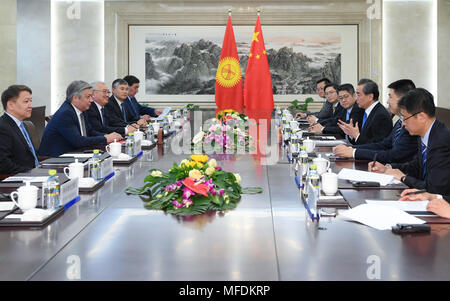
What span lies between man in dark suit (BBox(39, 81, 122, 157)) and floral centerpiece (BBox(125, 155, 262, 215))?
2.37 metres

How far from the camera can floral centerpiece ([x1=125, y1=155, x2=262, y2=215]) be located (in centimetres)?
265

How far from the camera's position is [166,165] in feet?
13.3

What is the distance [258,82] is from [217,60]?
108 centimetres

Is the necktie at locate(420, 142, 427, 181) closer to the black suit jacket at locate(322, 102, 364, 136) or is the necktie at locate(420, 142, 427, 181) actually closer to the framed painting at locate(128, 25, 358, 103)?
the black suit jacket at locate(322, 102, 364, 136)

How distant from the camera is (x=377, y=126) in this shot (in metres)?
5.25

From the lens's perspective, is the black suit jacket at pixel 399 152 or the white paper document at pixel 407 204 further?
the black suit jacket at pixel 399 152

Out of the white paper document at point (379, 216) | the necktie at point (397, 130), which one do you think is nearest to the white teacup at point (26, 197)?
the white paper document at point (379, 216)

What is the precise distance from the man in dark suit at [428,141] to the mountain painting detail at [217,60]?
778cm

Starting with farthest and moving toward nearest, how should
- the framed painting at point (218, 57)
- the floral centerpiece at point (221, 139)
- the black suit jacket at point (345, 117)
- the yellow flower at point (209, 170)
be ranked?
the framed painting at point (218, 57) < the black suit jacket at point (345, 117) < the floral centerpiece at point (221, 139) < the yellow flower at point (209, 170)

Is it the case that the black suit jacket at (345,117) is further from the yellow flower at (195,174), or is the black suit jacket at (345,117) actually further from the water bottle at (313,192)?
the yellow flower at (195,174)

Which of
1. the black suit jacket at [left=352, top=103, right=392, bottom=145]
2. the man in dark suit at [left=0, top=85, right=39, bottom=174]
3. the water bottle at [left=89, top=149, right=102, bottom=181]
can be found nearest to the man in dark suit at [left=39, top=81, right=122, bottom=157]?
the man in dark suit at [left=0, top=85, right=39, bottom=174]

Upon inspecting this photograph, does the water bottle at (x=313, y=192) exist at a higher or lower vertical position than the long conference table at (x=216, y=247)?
higher

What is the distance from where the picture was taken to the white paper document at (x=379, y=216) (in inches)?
93.6
